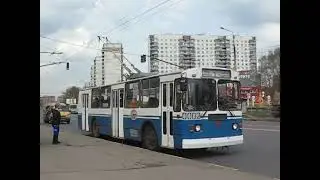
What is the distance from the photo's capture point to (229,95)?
15570mm

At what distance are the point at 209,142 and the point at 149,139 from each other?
2543 mm

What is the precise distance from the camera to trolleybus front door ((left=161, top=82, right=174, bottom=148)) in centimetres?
1512

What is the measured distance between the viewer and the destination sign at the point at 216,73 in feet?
49.5

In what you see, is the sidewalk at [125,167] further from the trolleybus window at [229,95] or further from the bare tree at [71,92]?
the bare tree at [71,92]

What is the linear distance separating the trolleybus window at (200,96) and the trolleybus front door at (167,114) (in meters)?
0.69

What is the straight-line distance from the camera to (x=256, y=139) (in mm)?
20531

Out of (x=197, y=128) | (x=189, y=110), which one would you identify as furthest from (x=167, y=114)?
(x=197, y=128)

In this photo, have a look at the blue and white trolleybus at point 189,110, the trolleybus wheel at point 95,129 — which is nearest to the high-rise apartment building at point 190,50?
the trolleybus wheel at point 95,129

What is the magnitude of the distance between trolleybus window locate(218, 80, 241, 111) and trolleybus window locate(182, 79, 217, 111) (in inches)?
9.8
